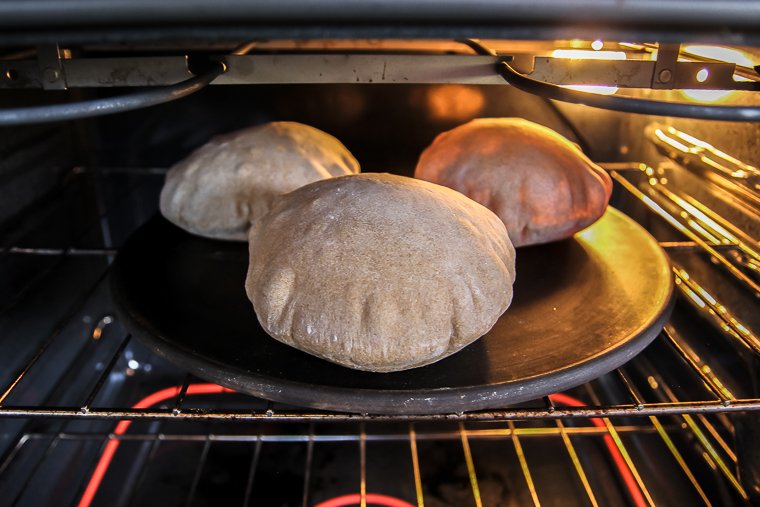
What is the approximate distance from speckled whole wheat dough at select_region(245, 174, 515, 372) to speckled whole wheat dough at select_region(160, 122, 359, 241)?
0.66 ft

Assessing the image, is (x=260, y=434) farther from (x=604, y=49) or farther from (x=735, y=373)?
(x=604, y=49)

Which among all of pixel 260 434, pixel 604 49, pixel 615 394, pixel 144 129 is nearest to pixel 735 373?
pixel 615 394

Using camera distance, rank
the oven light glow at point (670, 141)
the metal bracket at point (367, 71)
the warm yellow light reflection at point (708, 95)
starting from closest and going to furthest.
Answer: the metal bracket at point (367, 71), the warm yellow light reflection at point (708, 95), the oven light glow at point (670, 141)

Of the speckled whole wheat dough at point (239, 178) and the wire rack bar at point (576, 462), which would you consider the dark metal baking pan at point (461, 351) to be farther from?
the wire rack bar at point (576, 462)

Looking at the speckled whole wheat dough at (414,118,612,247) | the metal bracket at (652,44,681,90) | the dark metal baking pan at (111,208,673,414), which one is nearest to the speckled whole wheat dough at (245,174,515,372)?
the dark metal baking pan at (111,208,673,414)

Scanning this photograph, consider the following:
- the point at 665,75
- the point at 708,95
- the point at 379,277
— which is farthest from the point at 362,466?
the point at 708,95

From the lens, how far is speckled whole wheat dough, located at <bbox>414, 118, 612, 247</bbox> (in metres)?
0.83

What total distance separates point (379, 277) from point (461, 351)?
143 millimetres

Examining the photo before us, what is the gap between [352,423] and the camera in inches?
30.4

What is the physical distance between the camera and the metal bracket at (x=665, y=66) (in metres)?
0.67

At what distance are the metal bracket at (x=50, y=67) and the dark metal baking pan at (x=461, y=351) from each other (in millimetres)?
255

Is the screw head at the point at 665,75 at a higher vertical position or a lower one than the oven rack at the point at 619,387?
higher

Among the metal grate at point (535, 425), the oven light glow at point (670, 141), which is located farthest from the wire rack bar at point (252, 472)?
the oven light glow at point (670, 141)

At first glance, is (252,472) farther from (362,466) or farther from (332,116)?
(332,116)
